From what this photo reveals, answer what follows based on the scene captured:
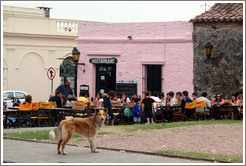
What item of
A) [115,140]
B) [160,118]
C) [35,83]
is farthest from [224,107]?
[35,83]

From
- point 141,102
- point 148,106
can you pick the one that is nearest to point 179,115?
point 141,102

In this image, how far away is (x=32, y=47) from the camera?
138ft

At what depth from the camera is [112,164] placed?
1173 centimetres

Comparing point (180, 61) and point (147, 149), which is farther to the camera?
point (180, 61)

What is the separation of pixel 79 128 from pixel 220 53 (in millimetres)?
15361

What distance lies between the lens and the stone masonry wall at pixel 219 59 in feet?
91.4

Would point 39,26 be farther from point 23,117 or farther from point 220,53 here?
point 23,117

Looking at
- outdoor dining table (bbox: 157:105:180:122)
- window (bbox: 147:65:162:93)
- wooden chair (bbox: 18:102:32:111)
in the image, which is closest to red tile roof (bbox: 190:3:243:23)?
window (bbox: 147:65:162:93)

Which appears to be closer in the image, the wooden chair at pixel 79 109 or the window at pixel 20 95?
the wooden chair at pixel 79 109

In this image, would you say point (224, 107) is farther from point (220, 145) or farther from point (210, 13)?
point (220, 145)

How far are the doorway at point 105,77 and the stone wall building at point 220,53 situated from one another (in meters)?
4.43

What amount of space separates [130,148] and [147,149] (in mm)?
433

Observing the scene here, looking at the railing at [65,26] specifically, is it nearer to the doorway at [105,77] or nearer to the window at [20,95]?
the window at [20,95]

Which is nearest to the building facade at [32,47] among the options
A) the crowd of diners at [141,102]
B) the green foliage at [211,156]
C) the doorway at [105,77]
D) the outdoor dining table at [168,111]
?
the doorway at [105,77]
